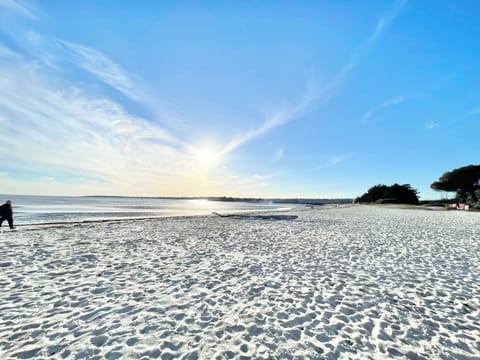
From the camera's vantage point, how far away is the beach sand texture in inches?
137

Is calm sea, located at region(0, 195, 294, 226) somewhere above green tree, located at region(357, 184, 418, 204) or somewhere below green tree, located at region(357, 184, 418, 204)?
below

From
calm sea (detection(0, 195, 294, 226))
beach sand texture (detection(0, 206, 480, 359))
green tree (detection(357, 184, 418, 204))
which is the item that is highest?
green tree (detection(357, 184, 418, 204))

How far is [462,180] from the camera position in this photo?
240 feet

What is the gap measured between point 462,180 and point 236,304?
326ft

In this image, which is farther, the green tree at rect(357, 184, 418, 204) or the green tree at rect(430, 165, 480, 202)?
the green tree at rect(357, 184, 418, 204)

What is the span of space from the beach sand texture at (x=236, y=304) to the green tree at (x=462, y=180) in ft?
292

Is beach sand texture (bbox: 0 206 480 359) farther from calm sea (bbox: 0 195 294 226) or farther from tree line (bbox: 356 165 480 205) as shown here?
tree line (bbox: 356 165 480 205)

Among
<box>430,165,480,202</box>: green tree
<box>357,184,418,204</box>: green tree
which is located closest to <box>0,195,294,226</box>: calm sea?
<box>357,184,418,204</box>: green tree

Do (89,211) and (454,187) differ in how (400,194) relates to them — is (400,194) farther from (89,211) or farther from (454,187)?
(89,211)

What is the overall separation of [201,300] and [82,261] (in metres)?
5.17

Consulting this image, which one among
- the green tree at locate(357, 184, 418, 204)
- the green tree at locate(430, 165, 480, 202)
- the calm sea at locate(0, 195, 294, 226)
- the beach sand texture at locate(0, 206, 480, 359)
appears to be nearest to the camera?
the beach sand texture at locate(0, 206, 480, 359)

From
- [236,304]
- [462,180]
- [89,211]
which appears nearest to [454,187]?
[462,180]

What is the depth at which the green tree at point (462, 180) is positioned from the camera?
71.5 meters

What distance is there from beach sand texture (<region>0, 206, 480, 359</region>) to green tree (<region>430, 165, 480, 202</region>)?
89.0 meters
